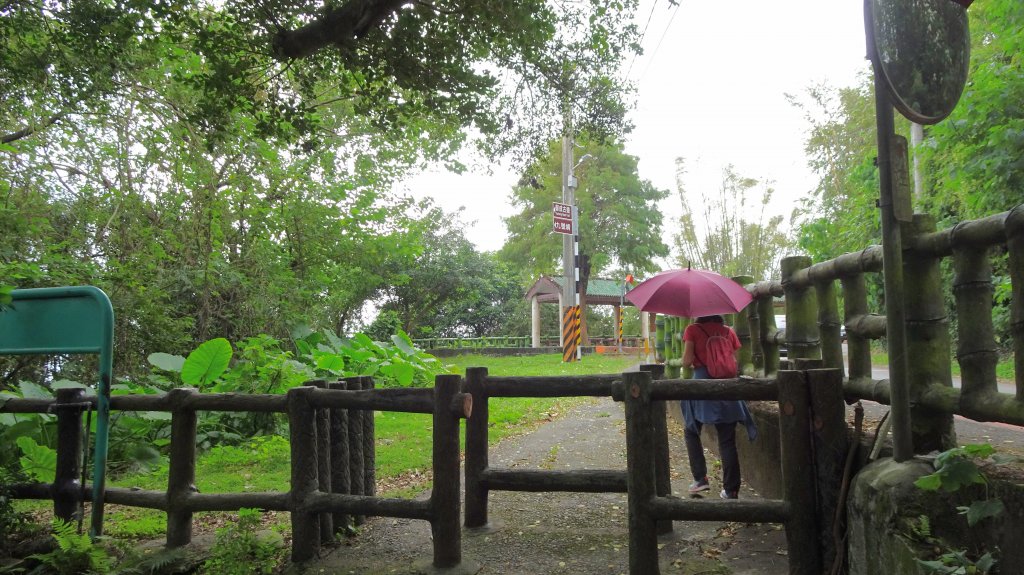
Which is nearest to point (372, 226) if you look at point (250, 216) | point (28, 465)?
point (250, 216)

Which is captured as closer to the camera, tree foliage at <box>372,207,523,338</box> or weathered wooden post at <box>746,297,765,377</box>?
weathered wooden post at <box>746,297,765,377</box>

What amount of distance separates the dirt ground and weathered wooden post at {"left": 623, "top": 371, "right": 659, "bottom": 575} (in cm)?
26

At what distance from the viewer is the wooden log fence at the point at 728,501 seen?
10.4ft

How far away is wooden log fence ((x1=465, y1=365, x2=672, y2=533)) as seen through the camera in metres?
3.81

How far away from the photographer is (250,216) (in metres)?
11.1

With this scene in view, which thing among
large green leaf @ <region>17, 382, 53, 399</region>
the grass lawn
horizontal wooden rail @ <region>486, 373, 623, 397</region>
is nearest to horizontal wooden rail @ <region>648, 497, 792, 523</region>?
horizontal wooden rail @ <region>486, 373, 623, 397</region>

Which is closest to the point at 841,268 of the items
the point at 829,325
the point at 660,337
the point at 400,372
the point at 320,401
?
the point at 829,325

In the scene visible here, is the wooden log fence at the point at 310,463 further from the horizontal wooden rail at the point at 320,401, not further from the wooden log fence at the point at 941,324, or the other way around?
the wooden log fence at the point at 941,324

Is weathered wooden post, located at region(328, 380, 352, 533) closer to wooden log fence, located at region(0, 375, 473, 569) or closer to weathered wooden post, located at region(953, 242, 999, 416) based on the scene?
wooden log fence, located at region(0, 375, 473, 569)

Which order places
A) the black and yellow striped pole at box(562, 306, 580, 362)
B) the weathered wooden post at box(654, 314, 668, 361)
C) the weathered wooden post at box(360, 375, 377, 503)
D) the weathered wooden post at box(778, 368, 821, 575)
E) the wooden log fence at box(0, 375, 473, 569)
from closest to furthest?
the weathered wooden post at box(778, 368, 821, 575) < the wooden log fence at box(0, 375, 473, 569) < the weathered wooden post at box(360, 375, 377, 503) < the weathered wooden post at box(654, 314, 668, 361) < the black and yellow striped pole at box(562, 306, 580, 362)

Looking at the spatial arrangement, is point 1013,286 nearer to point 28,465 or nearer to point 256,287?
point 28,465

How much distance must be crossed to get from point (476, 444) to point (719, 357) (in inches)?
71.3

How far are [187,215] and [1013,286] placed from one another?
10254 millimetres

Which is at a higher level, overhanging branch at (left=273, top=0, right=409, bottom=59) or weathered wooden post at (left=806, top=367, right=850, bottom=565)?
overhanging branch at (left=273, top=0, right=409, bottom=59)
